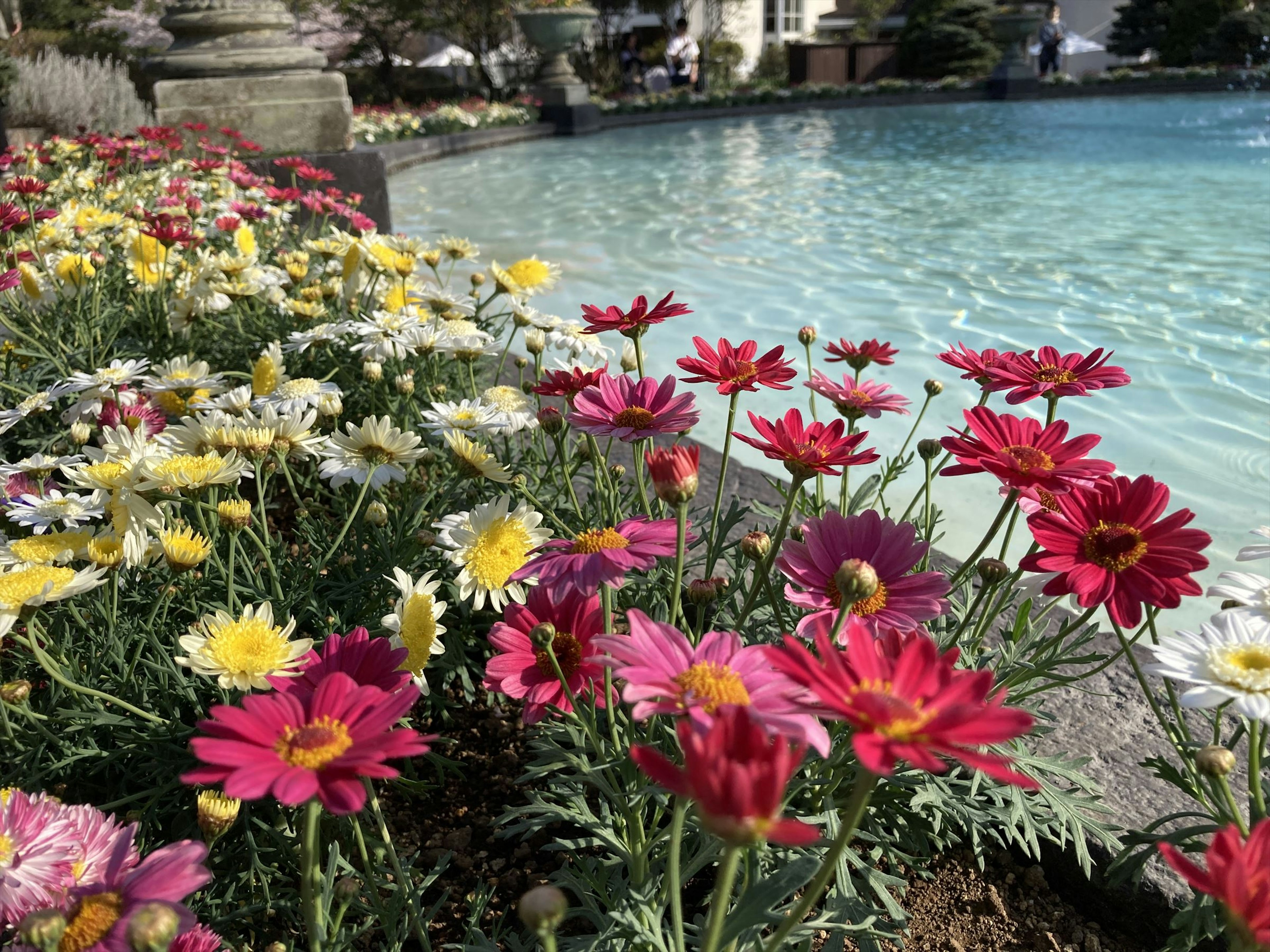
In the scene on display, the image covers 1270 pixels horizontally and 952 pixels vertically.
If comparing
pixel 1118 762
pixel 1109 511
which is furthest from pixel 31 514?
pixel 1118 762

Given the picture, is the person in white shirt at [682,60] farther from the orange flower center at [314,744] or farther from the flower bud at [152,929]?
the flower bud at [152,929]

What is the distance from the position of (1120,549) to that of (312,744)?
0.74m

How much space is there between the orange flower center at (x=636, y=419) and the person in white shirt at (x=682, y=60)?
22.6m

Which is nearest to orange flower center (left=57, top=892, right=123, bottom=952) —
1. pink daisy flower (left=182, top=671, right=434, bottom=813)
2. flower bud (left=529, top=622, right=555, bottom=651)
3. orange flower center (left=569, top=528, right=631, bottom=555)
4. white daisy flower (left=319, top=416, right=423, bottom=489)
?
pink daisy flower (left=182, top=671, right=434, bottom=813)

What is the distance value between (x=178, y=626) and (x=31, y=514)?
27 cm

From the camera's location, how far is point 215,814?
93 centimetres

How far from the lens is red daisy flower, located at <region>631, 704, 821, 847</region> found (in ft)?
1.65

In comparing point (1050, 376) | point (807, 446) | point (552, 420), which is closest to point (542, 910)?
point (807, 446)

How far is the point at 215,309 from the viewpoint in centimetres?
232

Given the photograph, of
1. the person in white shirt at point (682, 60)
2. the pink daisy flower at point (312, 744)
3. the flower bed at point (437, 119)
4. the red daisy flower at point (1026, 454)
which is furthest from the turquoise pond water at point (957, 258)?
the person in white shirt at point (682, 60)

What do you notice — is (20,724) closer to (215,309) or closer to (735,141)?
(215,309)

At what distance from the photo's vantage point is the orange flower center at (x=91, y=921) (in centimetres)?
66

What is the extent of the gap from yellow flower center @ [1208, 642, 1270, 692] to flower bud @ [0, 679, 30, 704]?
123 centimetres

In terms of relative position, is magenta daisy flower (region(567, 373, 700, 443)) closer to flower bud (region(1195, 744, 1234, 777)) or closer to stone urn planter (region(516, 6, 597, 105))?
flower bud (region(1195, 744, 1234, 777))
